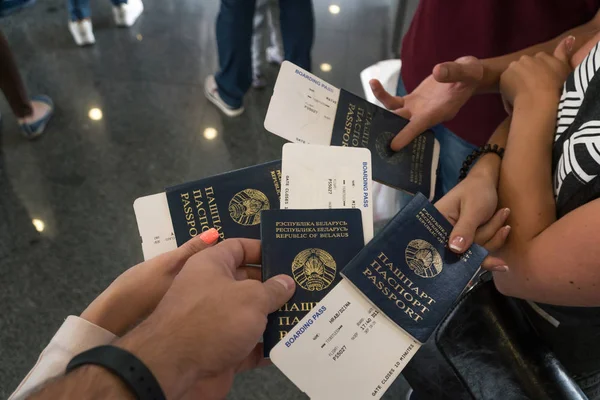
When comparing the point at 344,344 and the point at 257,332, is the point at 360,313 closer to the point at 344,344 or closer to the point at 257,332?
the point at 344,344

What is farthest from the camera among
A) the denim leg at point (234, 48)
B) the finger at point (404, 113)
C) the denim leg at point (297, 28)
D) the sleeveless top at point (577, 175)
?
the denim leg at point (297, 28)

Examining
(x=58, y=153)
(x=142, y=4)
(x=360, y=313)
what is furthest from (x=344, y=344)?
(x=142, y=4)

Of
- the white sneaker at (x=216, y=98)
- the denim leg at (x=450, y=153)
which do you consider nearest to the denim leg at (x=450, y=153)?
the denim leg at (x=450, y=153)

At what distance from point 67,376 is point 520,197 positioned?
644mm

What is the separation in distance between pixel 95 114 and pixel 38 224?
556 millimetres

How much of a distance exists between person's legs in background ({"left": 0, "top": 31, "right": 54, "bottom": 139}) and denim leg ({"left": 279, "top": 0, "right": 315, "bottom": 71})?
1.03 meters

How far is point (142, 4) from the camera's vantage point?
7.75ft

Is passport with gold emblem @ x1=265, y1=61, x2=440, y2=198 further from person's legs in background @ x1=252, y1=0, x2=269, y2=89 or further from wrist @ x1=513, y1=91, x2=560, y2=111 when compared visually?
person's legs in background @ x1=252, y1=0, x2=269, y2=89

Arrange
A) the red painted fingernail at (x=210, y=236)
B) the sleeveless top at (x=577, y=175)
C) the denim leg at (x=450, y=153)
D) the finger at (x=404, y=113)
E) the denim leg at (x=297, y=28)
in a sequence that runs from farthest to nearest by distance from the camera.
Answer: the denim leg at (x=297, y=28)
the denim leg at (x=450, y=153)
the finger at (x=404, y=113)
the red painted fingernail at (x=210, y=236)
the sleeveless top at (x=577, y=175)

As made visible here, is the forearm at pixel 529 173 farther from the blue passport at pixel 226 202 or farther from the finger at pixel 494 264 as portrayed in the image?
the blue passport at pixel 226 202

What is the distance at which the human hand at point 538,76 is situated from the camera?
72 cm

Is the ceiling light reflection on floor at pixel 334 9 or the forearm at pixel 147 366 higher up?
the forearm at pixel 147 366

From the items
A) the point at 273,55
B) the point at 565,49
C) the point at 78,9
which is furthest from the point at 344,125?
the point at 78,9

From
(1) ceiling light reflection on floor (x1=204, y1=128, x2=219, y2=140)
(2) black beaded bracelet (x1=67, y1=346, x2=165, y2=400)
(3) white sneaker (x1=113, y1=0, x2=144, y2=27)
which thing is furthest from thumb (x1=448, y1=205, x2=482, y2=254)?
(3) white sneaker (x1=113, y1=0, x2=144, y2=27)
